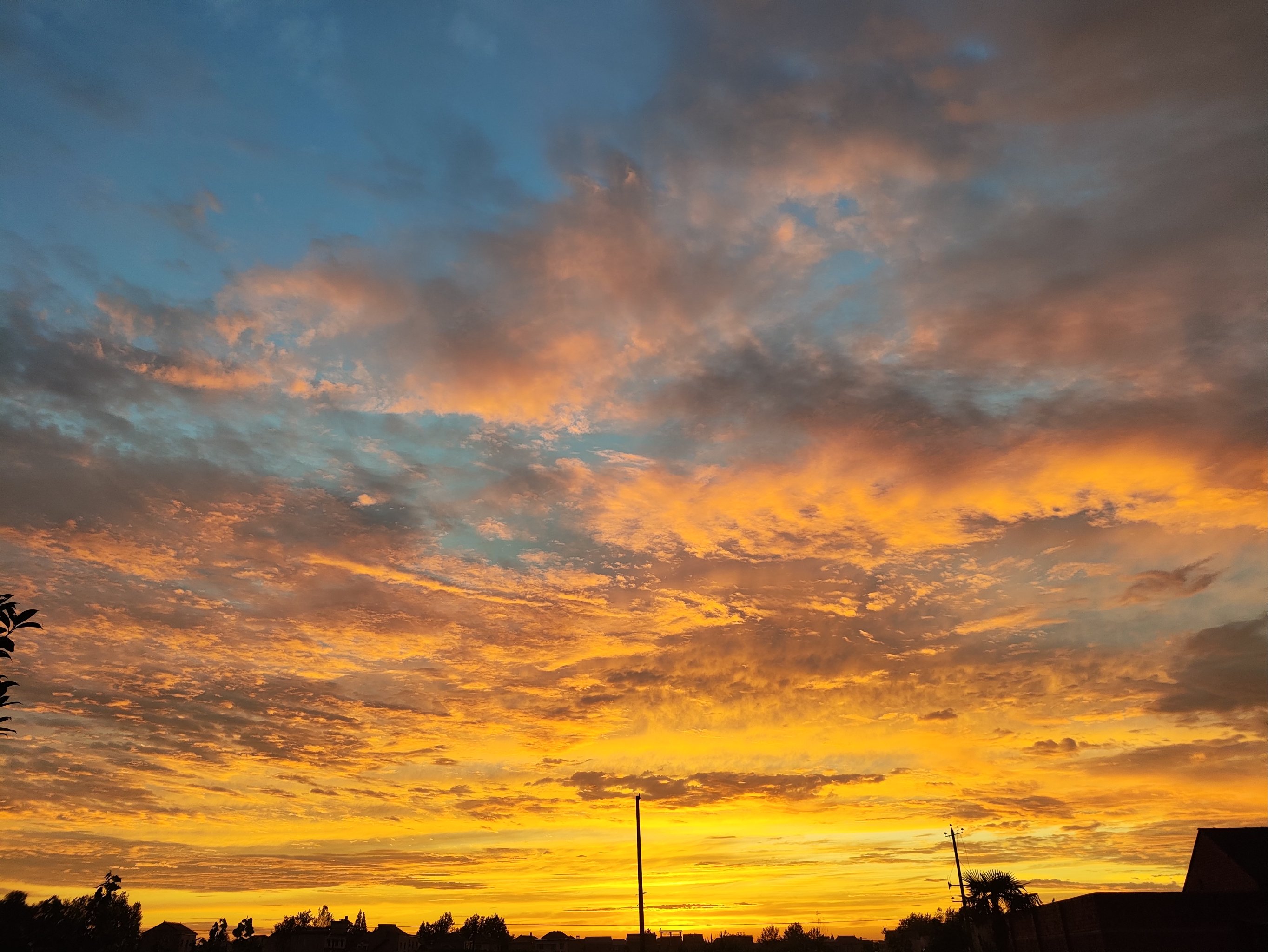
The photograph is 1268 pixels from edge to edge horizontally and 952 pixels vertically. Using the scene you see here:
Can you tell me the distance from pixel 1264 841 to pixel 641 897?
5639 cm

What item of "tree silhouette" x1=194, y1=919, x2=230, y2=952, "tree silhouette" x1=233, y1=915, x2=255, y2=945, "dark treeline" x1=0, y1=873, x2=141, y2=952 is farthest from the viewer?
"tree silhouette" x1=233, y1=915, x2=255, y2=945

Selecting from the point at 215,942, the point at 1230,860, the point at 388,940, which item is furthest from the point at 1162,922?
the point at 388,940

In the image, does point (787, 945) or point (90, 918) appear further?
point (787, 945)

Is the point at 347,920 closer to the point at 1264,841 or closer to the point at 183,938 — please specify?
the point at 183,938

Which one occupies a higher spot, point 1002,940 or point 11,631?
point 11,631

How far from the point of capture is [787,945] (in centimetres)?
18412

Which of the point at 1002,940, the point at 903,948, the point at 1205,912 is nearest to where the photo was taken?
the point at 1205,912

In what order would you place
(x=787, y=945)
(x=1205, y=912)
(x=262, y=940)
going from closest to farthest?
(x=1205, y=912) → (x=262, y=940) → (x=787, y=945)

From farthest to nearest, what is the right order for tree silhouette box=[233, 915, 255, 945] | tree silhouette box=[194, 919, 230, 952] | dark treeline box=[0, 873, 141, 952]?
1. tree silhouette box=[233, 915, 255, 945]
2. tree silhouette box=[194, 919, 230, 952]
3. dark treeline box=[0, 873, 141, 952]

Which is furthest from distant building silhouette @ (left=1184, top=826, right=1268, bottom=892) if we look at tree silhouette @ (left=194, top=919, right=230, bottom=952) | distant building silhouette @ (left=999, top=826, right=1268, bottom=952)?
tree silhouette @ (left=194, top=919, right=230, bottom=952)

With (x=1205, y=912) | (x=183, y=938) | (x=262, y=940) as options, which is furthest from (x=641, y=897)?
(x=183, y=938)

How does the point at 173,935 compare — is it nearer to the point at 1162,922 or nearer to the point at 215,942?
the point at 215,942

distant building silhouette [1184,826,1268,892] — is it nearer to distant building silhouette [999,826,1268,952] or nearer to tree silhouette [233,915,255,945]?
distant building silhouette [999,826,1268,952]

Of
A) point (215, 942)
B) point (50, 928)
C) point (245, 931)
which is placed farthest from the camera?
point (245, 931)
